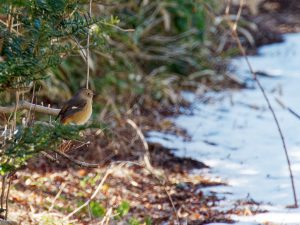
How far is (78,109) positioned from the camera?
4582 millimetres

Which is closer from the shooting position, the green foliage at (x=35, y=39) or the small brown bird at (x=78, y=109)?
the green foliage at (x=35, y=39)

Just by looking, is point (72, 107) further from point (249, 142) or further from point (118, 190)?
point (249, 142)

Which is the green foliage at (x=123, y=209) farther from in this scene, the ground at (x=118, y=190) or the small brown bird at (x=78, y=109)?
the small brown bird at (x=78, y=109)

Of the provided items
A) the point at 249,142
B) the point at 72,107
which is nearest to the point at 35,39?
the point at 72,107

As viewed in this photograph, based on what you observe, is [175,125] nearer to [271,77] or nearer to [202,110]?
[202,110]

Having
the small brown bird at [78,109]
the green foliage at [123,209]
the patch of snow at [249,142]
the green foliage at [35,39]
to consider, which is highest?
the green foliage at [35,39]

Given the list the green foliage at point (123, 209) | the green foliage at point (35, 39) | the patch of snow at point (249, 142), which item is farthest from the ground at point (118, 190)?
the green foliage at point (35, 39)

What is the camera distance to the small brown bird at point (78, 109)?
14.9ft

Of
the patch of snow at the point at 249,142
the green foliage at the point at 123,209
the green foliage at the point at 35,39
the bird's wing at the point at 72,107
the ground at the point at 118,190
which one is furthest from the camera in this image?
the patch of snow at the point at 249,142

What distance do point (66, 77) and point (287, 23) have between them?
6810mm

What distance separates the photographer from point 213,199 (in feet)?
18.9

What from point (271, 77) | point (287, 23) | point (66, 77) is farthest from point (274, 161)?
point (287, 23)

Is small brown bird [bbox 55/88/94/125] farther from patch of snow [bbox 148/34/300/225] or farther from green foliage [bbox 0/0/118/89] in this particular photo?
patch of snow [bbox 148/34/300/225]

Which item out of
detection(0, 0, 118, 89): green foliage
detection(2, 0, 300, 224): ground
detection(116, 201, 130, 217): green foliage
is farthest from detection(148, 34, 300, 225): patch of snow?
detection(0, 0, 118, 89): green foliage
